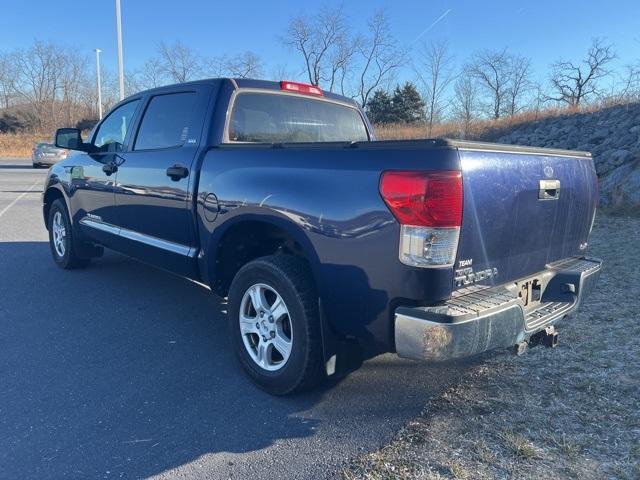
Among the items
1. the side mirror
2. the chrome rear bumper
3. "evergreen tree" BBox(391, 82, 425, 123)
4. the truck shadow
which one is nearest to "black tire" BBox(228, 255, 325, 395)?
the truck shadow

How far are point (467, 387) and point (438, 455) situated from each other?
0.88 meters

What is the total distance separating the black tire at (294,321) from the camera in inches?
117

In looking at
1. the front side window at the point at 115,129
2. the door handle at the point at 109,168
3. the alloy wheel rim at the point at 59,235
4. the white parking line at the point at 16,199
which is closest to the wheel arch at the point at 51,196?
the alloy wheel rim at the point at 59,235

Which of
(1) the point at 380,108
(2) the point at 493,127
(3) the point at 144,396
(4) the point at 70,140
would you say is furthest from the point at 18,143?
(3) the point at 144,396

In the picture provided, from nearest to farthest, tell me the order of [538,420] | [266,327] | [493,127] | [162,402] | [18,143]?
[538,420] < [162,402] < [266,327] < [493,127] < [18,143]

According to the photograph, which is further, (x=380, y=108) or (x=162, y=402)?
(x=380, y=108)

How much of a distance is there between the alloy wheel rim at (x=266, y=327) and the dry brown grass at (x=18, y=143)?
53325 millimetres

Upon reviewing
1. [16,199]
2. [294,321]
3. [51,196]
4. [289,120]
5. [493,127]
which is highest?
[493,127]

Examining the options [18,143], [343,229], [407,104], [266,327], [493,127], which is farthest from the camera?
[18,143]

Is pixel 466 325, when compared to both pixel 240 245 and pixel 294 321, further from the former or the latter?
pixel 240 245

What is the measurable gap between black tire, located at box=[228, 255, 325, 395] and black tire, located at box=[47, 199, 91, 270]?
3652 millimetres

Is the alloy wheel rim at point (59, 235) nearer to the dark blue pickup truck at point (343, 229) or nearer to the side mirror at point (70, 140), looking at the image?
the side mirror at point (70, 140)

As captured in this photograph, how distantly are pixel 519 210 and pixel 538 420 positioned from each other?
1220 millimetres

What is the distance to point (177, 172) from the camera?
391 centimetres
